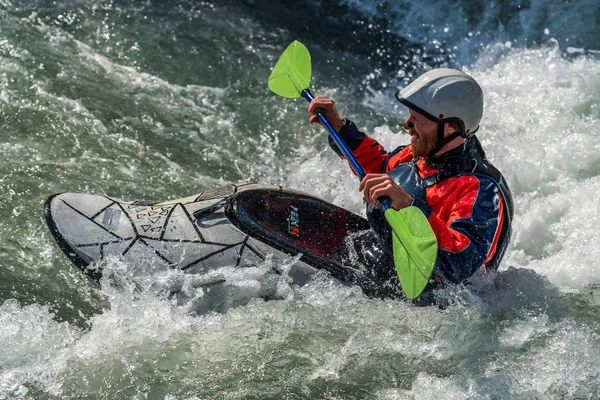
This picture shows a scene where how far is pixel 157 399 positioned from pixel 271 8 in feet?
17.2

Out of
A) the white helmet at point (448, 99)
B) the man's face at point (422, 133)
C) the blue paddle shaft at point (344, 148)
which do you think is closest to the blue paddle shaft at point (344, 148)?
the blue paddle shaft at point (344, 148)

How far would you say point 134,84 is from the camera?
22.2ft

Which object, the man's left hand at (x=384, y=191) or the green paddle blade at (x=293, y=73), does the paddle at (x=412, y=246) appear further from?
the green paddle blade at (x=293, y=73)

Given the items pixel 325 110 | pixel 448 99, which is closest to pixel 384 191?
pixel 448 99

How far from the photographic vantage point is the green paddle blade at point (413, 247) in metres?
3.77

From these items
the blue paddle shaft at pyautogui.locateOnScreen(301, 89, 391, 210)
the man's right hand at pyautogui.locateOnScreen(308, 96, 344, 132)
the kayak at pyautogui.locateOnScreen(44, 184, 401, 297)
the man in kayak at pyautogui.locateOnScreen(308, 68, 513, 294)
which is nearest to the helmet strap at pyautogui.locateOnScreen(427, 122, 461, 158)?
the man in kayak at pyautogui.locateOnScreen(308, 68, 513, 294)

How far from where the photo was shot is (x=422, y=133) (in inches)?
164

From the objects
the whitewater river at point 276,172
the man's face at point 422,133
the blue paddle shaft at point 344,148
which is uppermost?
the man's face at point 422,133

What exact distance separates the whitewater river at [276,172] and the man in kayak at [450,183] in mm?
474

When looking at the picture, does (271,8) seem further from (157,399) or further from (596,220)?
(157,399)

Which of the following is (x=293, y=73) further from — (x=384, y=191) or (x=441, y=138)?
(x=384, y=191)

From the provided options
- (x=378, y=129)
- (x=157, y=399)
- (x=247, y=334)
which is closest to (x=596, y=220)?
(x=378, y=129)

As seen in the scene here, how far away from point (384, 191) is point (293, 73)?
158 centimetres

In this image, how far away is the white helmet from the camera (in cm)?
404
